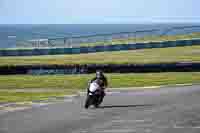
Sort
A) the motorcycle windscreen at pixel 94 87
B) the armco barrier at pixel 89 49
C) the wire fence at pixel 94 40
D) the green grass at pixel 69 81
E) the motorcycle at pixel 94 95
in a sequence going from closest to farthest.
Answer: the motorcycle at pixel 94 95 → the motorcycle windscreen at pixel 94 87 → the green grass at pixel 69 81 → the armco barrier at pixel 89 49 → the wire fence at pixel 94 40

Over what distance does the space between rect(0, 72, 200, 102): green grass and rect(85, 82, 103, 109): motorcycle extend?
7631 mm

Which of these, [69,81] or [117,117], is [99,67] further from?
[117,117]

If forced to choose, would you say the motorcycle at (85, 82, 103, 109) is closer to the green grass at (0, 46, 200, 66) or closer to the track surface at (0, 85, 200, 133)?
the track surface at (0, 85, 200, 133)

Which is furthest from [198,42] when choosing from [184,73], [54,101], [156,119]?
[156,119]

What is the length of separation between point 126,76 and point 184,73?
4.34 metres

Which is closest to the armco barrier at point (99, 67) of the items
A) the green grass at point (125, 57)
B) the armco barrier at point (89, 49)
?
the green grass at point (125, 57)

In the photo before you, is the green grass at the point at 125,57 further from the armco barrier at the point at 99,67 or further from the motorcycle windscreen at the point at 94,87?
the motorcycle windscreen at the point at 94,87

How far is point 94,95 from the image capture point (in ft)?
77.7

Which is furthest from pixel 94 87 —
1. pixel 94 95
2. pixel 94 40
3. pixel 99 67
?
pixel 94 40

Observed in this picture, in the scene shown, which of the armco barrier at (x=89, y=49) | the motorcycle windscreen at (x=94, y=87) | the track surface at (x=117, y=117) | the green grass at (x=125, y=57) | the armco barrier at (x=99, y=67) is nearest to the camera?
the track surface at (x=117, y=117)

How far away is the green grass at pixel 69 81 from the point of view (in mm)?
33537

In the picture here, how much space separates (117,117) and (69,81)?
18.4 meters

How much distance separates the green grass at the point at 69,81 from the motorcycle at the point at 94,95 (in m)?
7.63

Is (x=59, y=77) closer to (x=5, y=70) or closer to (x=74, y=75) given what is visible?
(x=74, y=75)
